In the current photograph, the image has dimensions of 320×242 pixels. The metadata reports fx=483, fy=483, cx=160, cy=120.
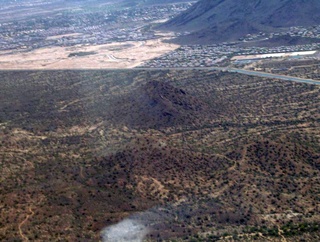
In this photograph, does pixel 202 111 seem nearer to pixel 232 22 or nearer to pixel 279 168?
pixel 279 168

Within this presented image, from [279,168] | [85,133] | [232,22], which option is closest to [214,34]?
[232,22]

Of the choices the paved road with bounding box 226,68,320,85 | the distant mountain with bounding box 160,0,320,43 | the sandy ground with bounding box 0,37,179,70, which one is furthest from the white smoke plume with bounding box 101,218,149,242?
the distant mountain with bounding box 160,0,320,43

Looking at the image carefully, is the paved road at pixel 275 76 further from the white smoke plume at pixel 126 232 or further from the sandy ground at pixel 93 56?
the white smoke plume at pixel 126 232

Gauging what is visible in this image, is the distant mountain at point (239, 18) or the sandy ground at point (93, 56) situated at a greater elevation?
the distant mountain at point (239, 18)

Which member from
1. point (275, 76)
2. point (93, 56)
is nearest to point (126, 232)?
point (275, 76)

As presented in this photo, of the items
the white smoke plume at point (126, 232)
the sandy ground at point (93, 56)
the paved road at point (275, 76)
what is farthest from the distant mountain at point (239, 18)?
the white smoke plume at point (126, 232)

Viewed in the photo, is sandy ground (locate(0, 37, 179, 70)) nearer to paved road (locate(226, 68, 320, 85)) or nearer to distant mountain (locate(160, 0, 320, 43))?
distant mountain (locate(160, 0, 320, 43))
